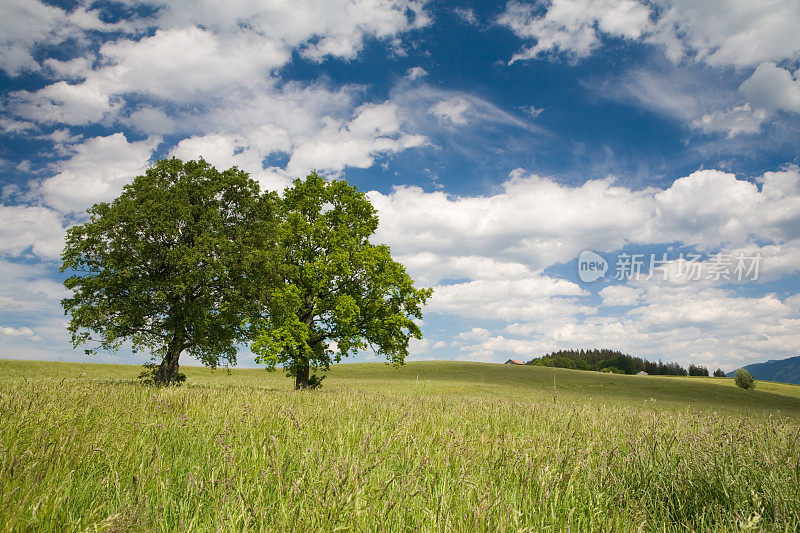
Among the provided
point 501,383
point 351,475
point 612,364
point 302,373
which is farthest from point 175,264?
point 612,364

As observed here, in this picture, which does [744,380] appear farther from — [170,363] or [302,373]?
[170,363]

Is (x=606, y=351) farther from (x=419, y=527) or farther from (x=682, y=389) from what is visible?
(x=419, y=527)

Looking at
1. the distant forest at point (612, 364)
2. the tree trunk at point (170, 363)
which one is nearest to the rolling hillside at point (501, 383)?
the tree trunk at point (170, 363)

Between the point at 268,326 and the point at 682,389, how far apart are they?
51.1 meters

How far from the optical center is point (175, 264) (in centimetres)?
1947

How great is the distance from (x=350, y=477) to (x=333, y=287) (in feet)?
73.8

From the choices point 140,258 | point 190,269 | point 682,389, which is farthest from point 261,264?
point 682,389

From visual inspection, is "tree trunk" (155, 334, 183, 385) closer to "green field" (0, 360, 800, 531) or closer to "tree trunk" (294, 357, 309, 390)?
"tree trunk" (294, 357, 309, 390)

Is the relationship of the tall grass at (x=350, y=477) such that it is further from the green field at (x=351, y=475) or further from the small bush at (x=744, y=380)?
the small bush at (x=744, y=380)

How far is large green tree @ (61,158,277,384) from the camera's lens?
19.4 metres

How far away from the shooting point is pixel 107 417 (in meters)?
5.74

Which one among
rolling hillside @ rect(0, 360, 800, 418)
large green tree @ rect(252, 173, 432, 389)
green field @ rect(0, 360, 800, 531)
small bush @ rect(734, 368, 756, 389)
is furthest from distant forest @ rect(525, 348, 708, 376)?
green field @ rect(0, 360, 800, 531)

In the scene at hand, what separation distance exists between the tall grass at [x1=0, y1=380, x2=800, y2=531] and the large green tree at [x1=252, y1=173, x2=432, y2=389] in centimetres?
1679

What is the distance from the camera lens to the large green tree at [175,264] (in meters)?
19.4
